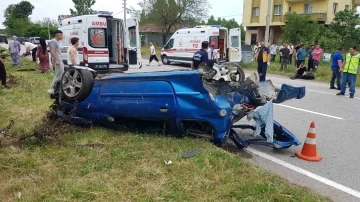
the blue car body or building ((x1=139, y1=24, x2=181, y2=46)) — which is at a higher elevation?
building ((x1=139, y1=24, x2=181, y2=46))

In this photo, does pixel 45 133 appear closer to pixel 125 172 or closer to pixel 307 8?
pixel 125 172

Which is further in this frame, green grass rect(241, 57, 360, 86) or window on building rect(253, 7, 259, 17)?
window on building rect(253, 7, 259, 17)

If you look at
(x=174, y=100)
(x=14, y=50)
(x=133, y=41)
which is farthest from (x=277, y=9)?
(x=174, y=100)

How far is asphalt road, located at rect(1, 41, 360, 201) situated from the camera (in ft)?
12.3

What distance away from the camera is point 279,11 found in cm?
3772

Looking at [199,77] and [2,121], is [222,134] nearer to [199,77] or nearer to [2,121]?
[199,77]

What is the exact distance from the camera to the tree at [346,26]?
27594 mm

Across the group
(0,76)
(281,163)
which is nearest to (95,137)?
(281,163)

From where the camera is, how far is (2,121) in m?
5.47

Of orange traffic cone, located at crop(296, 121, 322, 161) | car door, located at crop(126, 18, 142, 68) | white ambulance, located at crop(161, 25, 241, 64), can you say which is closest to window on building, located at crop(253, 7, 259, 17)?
white ambulance, located at crop(161, 25, 241, 64)

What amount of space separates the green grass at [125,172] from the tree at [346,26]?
1084 inches

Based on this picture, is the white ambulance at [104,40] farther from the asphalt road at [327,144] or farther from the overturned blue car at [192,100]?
the overturned blue car at [192,100]

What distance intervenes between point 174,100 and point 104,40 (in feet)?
26.8

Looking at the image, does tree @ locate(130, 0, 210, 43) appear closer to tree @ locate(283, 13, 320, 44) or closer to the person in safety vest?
tree @ locate(283, 13, 320, 44)
